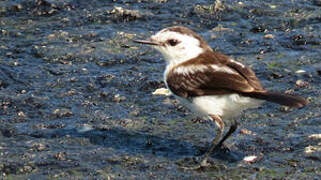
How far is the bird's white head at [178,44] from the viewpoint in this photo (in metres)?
8.43

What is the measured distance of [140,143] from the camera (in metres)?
8.48

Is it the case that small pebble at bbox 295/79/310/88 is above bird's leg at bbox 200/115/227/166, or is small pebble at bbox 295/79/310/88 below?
below

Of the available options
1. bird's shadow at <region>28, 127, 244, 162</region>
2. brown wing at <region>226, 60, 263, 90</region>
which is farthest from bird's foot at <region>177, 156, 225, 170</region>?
brown wing at <region>226, 60, 263, 90</region>

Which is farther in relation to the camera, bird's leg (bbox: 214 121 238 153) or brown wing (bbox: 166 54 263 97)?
bird's leg (bbox: 214 121 238 153)

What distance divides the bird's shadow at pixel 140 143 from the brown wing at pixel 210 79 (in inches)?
27.3

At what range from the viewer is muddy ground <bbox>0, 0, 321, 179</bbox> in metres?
7.88

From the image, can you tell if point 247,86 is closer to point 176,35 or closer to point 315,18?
point 176,35

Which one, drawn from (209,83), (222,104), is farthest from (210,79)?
(222,104)

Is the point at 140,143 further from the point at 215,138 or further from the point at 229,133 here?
the point at 229,133

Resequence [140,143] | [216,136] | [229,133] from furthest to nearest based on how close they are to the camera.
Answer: [140,143], [229,133], [216,136]

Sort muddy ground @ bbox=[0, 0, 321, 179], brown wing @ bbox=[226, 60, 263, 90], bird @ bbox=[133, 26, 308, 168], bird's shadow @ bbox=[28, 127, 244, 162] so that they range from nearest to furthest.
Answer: bird @ bbox=[133, 26, 308, 168]
brown wing @ bbox=[226, 60, 263, 90]
muddy ground @ bbox=[0, 0, 321, 179]
bird's shadow @ bbox=[28, 127, 244, 162]

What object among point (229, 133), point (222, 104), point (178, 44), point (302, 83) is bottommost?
point (302, 83)

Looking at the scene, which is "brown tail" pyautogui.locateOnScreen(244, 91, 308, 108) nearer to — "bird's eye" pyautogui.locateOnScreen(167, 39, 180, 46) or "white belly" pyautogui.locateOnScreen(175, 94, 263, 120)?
"white belly" pyautogui.locateOnScreen(175, 94, 263, 120)

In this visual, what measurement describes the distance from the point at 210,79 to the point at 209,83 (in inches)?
1.9
